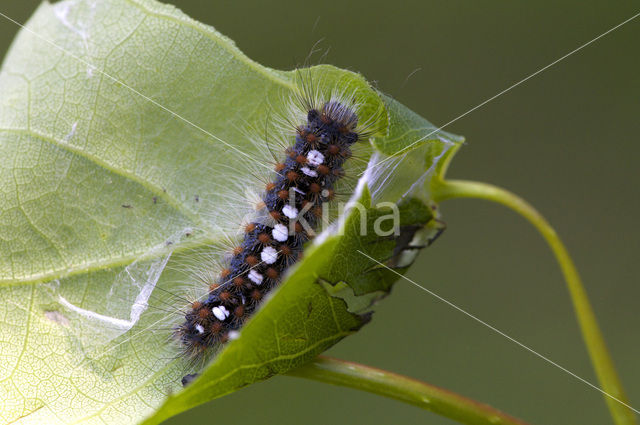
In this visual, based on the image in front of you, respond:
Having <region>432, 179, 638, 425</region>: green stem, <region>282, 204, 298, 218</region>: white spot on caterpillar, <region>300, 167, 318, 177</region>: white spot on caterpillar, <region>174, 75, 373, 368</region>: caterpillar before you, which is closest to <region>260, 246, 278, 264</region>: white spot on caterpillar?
<region>174, 75, 373, 368</region>: caterpillar

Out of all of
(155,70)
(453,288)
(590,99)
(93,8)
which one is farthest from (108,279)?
(590,99)

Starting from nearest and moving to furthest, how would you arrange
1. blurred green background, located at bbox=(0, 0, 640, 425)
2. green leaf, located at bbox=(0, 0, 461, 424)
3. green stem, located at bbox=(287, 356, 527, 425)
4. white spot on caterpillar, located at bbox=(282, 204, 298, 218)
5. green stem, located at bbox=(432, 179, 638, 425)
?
1. green stem, located at bbox=(287, 356, 527, 425)
2. green stem, located at bbox=(432, 179, 638, 425)
3. green leaf, located at bbox=(0, 0, 461, 424)
4. white spot on caterpillar, located at bbox=(282, 204, 298, 218)
5. blurred green background, located at bbox=(0, 0, 640, 425)

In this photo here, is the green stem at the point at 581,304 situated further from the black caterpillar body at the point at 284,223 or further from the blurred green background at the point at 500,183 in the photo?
the blurred green background at the point at 500,183

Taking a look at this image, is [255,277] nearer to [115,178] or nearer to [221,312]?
[221,312]

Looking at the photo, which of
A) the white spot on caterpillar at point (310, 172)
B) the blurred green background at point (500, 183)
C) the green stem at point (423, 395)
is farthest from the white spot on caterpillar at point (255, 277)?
the blurred green background at point (500, 183)

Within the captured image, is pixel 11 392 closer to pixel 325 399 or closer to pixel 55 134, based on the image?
pixel 55 134

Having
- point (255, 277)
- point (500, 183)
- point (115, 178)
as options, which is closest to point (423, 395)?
point (255, 277)

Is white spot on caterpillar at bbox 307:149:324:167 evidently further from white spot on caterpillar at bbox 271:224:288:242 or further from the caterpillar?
white spot on caterpillar at bbox 271:224:288:242
